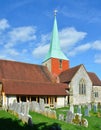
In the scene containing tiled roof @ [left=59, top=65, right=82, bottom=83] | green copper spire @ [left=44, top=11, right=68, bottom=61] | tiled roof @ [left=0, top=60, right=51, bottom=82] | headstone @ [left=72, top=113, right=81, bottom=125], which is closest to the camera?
headstone @ [left=72, top=113, right=81, bottom=125]

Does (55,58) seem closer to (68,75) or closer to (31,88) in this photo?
(68,75)

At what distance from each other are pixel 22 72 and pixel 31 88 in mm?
5103

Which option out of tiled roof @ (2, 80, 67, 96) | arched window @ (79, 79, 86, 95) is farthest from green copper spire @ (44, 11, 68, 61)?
tiled roof @ (2, 80, 67, 96)

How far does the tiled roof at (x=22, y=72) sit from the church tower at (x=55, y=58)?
336 centimetres

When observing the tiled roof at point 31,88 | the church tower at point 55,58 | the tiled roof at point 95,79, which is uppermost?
the church tower at point 55,58

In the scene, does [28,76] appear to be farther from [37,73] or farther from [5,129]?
[5,129]

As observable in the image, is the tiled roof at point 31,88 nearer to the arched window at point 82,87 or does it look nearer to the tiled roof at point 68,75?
→ the tiled roof at point 68,75

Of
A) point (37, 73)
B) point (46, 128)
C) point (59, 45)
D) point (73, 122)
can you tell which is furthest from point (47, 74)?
point (46, 128)

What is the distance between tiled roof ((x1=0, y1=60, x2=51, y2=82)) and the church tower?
3359 mm

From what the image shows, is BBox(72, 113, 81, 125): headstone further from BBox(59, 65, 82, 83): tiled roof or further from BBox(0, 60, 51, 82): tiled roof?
BBox(59, 65, 82, 83): tiled roof

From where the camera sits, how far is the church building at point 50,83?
3388cm

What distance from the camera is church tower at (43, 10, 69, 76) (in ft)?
151

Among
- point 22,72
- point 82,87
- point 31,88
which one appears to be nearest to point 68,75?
Result: point 82,87

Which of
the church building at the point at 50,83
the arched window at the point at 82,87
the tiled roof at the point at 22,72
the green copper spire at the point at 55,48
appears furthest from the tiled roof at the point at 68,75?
the green copper spire at the point at 55,48
